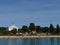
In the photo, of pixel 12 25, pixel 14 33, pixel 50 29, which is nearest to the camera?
pixel 14 33

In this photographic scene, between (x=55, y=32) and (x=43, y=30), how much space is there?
16624 mm

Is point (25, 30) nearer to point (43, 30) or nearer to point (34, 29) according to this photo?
point (34, 29)

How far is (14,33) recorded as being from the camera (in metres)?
134

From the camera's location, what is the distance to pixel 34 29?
484 feet

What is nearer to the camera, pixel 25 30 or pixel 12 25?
pixel 25 30

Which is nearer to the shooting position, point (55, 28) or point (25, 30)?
point (25, 30)

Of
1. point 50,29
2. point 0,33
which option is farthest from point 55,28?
point 0,33

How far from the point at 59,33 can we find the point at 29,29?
16996 millimetres

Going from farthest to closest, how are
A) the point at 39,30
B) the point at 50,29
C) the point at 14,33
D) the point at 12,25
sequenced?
the point at 12,25 → the point at 39,30 → the point at 50,29 → the point at 14,33

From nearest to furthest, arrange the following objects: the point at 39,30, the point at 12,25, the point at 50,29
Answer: the point at 50,29
the point at 39,30
the point at 12,25

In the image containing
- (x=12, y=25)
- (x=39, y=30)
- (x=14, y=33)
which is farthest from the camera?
(x=12, y=25)

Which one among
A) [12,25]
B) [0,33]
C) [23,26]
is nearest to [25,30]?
[23,26]

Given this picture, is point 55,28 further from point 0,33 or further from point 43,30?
point 0,33


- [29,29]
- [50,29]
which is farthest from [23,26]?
[50,29]
